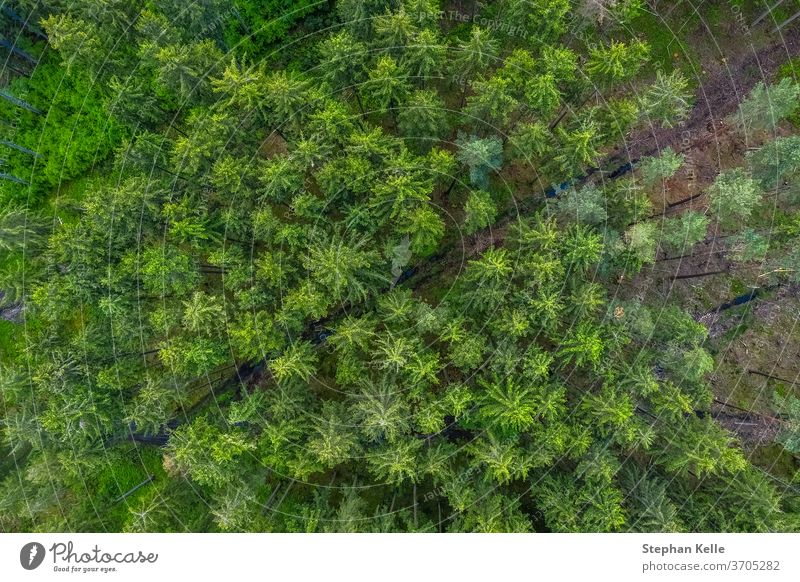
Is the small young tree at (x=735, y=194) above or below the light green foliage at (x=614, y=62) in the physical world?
below

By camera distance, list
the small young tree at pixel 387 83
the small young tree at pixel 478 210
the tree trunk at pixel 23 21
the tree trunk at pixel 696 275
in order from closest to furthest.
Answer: the small young tree at pixel 387 83 < the small young tree at pixel 478 210 < the tree trunk at pixel 23 21 < the tree trunk at pixel 696 275

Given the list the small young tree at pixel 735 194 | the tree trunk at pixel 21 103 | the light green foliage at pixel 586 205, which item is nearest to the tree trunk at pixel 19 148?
the tree trunk at pixel 21 103

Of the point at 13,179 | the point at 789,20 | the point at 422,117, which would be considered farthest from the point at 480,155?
the point at 13,179

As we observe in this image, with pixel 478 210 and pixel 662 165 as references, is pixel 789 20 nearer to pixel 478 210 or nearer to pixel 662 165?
pixel 662 165

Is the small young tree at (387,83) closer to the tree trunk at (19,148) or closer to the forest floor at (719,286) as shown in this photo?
the forest floor at (719,286)

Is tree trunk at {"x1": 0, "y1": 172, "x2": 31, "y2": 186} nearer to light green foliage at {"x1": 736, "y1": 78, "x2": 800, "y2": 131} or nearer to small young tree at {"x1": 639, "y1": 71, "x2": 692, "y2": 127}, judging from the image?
small young tree at {"x1": 639, "y1": 71, "x2": 692, "y2": 127}

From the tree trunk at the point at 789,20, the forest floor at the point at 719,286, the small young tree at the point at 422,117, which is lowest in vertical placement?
the forest floor at the point at 719,286

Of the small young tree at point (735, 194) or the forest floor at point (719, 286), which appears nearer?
the small young tree at point (735, 194)
